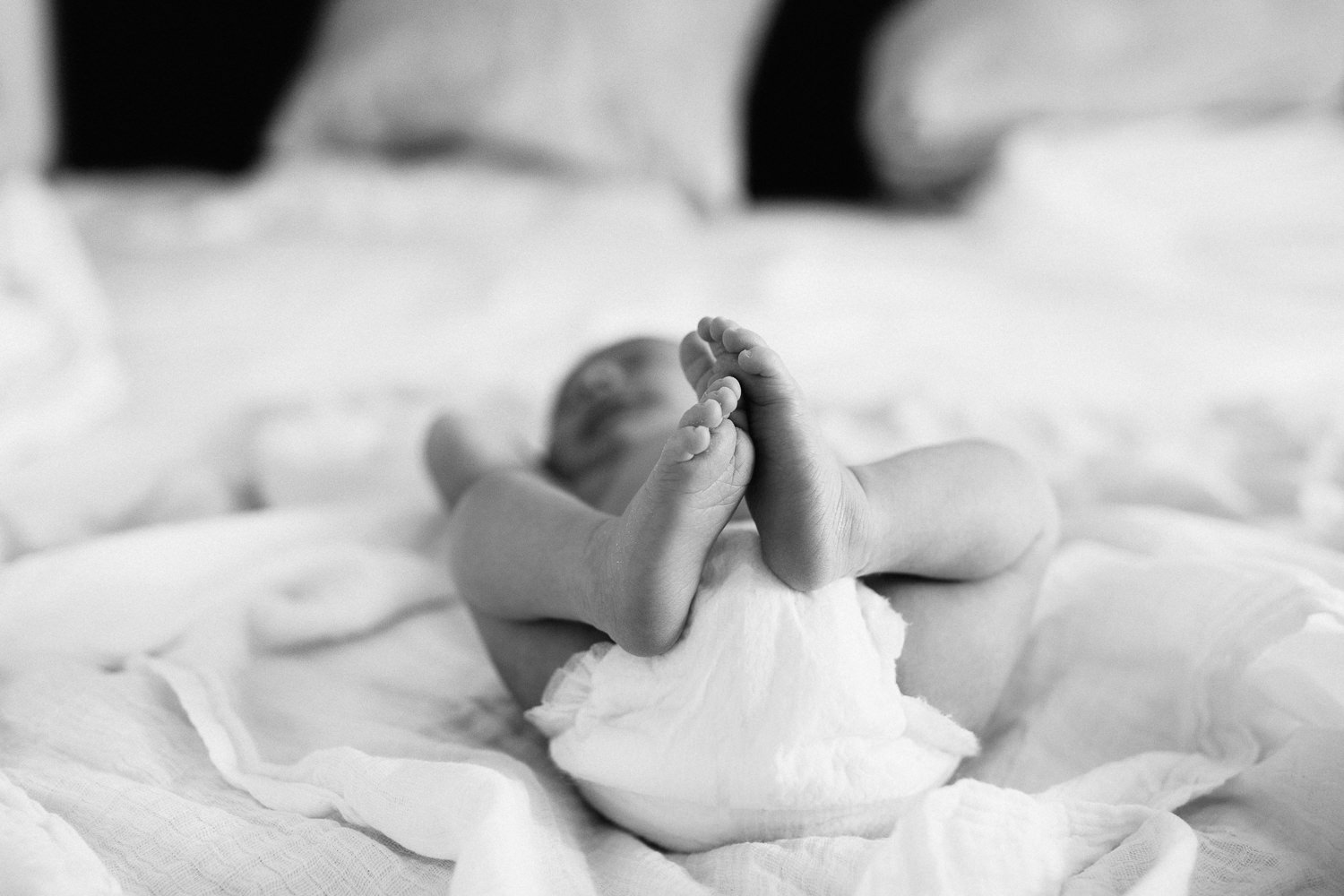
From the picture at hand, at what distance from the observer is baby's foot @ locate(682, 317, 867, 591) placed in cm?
54

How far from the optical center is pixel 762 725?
0.54m

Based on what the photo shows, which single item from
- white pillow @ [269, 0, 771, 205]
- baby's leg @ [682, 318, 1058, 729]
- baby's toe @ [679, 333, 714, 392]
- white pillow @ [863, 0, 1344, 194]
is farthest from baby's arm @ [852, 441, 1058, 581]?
white pillow @ [269, 0, 771, 205]

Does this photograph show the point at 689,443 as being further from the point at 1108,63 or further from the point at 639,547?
the point at 1108,63

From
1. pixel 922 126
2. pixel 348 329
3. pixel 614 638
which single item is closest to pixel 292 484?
pixel 348 329

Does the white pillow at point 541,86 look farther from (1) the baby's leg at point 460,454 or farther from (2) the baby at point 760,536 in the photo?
(2) the baby at point 760,536

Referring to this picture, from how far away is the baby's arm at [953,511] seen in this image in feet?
1.93

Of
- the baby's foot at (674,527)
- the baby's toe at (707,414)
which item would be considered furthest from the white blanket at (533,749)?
the baby's toe at (707,414)

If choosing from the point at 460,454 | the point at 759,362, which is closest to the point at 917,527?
the point at 759,362

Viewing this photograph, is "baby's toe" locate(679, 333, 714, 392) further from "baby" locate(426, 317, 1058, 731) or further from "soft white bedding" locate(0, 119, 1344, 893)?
"soft white bedding" locate(0, 119, 1344, 893)

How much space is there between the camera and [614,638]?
1.88ft

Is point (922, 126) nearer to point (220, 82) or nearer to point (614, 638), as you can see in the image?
point (614, 638)

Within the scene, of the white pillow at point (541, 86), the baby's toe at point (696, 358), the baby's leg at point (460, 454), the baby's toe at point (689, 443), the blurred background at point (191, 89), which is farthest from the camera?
the blurred background at point (191, 89)

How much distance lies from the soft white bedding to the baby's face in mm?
136

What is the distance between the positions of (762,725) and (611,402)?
505mm
